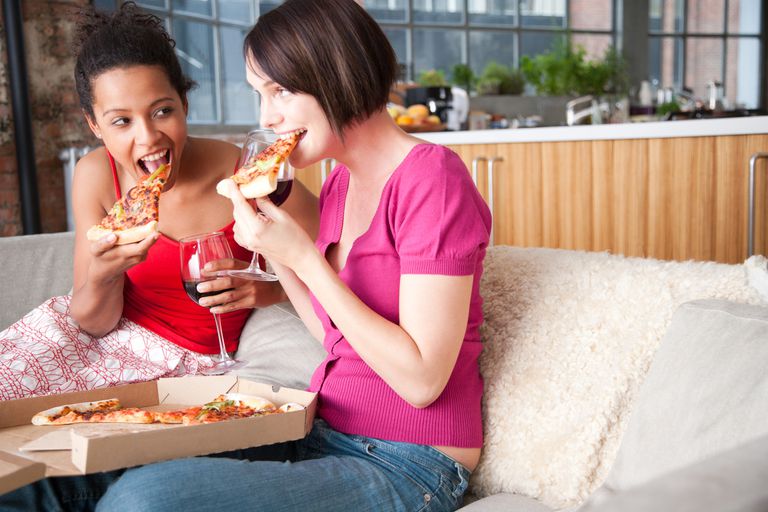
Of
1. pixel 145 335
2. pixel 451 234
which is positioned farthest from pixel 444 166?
pixel 145 335

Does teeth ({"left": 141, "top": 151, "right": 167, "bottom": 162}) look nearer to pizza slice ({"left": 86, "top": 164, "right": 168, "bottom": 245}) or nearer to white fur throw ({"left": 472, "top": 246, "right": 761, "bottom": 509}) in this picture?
pizza slice ({"left": 86, "top": 164, "right": 168, "bottom": 245})

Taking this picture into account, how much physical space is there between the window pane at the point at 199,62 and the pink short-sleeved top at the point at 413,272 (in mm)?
5258

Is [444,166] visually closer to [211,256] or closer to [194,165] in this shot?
[211,256]

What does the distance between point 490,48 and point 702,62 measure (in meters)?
3.28

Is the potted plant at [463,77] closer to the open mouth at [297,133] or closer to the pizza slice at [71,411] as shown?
the open mouth at [297,133]

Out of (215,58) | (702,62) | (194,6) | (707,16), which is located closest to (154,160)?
(194,6)

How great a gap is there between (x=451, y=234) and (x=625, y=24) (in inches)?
400

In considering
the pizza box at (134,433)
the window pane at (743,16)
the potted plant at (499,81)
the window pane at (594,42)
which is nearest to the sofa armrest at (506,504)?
the pizza box at (134,433)

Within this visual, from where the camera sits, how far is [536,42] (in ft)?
33.3

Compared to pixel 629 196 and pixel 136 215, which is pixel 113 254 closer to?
pixel 136 215

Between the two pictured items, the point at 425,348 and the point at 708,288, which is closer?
the point at 425,348

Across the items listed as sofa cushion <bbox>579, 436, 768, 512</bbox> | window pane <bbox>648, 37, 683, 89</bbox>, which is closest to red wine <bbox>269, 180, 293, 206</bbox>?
sofa cushion <bbox>579, 436, 768, 512</bbox>

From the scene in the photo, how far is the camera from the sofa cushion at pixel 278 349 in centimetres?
184

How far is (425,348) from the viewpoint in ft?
4.17
